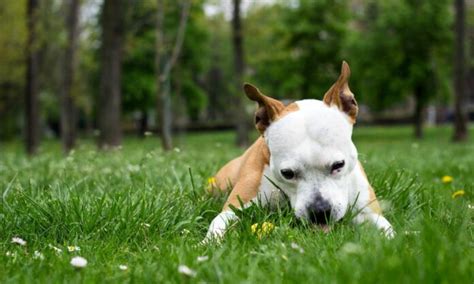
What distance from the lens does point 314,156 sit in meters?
2.89

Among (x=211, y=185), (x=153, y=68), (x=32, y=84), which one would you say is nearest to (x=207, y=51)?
(x=153, y=68)

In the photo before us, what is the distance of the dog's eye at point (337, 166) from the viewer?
115 inches

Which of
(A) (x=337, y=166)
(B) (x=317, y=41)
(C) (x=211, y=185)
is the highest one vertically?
(B) (x=317, y=41)

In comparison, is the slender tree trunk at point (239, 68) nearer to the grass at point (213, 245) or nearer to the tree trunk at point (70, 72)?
the tree trunk at point (70, 72)

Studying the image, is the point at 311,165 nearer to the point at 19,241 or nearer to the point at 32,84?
the point at 19,241

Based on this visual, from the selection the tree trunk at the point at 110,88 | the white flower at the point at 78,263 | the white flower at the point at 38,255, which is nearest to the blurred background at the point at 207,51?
the tree trunk at the point at 110,88

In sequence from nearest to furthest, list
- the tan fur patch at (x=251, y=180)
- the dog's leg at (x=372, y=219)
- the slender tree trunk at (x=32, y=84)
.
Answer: the dog's leg at (x=372, y=219), the tan fur patch at (x=251, y=180), the slender tree trunk at (x=32, y=84)

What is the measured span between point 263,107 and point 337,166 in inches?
22.1

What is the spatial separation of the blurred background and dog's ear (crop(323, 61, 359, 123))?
26.5 feet

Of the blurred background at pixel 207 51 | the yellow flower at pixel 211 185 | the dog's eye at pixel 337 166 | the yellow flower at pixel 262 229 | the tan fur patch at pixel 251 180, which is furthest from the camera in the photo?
the blurred background at pixel 207 51

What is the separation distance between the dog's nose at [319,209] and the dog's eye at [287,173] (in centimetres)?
17

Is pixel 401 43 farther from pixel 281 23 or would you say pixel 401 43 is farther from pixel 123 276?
pixel 123 276

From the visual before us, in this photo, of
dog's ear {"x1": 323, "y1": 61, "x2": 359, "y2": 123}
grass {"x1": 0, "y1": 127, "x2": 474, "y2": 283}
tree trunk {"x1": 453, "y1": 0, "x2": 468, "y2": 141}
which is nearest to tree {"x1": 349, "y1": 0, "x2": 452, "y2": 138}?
tree trunk {"x1": 453, "y1": 0, "x2": 468, "y2": 141}

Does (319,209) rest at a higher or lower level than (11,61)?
lower
